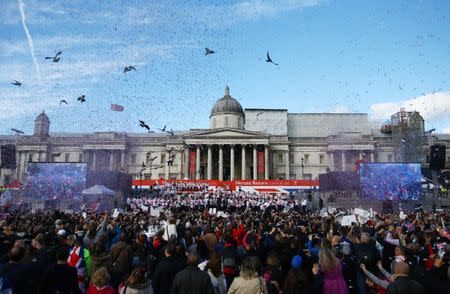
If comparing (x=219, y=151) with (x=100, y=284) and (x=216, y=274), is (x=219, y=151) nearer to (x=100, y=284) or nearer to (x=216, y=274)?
(x=216, y=274)

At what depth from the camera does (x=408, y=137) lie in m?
55.7

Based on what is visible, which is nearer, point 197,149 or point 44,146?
point 197,149

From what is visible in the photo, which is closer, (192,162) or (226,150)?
(192,162)

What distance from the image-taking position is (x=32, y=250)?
293 inches

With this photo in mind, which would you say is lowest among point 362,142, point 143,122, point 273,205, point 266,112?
point 273,205

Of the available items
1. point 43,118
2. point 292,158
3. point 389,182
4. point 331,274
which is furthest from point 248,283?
point 43,118

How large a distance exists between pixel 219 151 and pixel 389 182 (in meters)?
38.3

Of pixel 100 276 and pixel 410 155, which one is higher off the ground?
pixel 410 155

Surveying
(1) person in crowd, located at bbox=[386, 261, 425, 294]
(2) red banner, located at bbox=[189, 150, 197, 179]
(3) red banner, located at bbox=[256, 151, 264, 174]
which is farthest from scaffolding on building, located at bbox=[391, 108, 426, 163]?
(1) person in crowd, located at bbox=[386, 261, 425, 294]

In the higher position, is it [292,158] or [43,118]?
[43,118]

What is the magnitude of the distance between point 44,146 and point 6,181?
39.5 feet

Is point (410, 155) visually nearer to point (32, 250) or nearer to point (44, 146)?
point (32, 250)

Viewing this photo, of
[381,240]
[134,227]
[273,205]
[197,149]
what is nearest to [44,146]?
[197,149]

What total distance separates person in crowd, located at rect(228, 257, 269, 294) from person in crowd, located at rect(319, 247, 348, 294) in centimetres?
97
